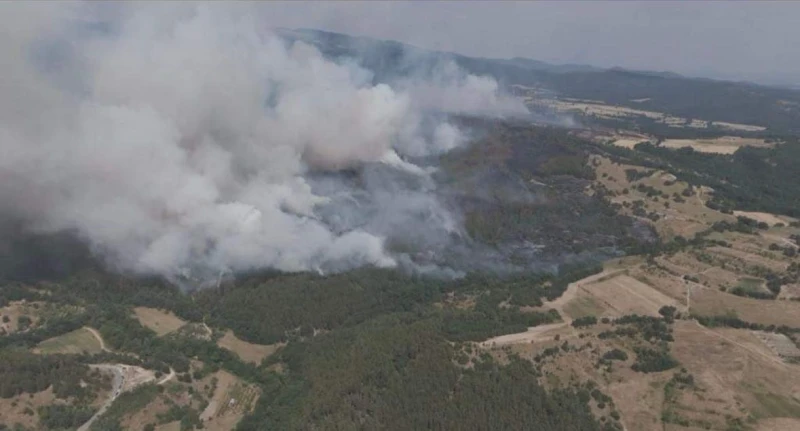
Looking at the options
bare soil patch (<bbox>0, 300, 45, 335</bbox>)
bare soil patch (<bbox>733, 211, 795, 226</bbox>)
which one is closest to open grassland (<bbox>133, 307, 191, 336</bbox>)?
bare soil patch (<bbox>0, 300, 45, 335</bbox>)

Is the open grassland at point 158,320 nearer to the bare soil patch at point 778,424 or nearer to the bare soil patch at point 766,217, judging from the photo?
the bare soil patch at point 778,424

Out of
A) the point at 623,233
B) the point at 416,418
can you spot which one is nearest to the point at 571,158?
the point at 623,233

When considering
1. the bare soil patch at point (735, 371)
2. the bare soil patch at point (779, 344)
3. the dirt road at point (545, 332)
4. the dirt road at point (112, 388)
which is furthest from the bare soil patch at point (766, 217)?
the dirt road at point (112, 388)

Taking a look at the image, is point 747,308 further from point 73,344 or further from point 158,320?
point 73,344

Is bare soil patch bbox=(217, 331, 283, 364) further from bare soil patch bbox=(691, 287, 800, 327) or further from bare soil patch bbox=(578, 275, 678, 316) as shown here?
bare soil patch bbox=(691, 287, 800, 327)

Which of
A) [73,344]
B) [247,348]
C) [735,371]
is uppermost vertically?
[735,371]

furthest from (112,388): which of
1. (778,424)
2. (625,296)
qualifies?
(778,424)
